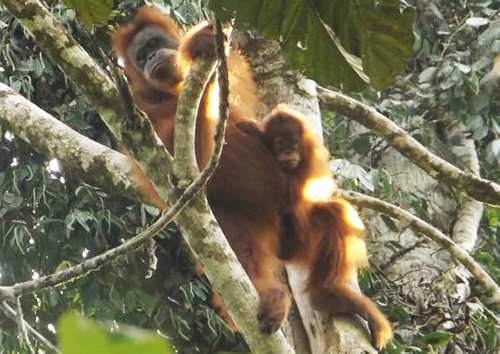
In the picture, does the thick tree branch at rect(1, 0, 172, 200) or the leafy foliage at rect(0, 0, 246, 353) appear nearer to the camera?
the thick tree branch at rect(1, 0, 172, 200)

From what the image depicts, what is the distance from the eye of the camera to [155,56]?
10.9ft

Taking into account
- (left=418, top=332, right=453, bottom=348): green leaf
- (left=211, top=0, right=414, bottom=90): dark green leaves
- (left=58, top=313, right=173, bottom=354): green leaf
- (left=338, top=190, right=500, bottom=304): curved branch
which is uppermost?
(left=58, top=313, right=173, bottom=354): green leaf

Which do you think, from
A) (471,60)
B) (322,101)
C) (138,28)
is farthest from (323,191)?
(471,60)

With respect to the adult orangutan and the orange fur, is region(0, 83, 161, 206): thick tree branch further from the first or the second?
the orange fur

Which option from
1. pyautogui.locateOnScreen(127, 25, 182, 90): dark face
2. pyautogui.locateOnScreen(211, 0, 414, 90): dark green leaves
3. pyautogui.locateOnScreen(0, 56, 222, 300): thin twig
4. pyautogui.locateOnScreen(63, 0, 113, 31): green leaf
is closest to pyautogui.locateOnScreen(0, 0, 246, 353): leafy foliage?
pyautogui.locateOnScreen(127, 25, 182, 90): dark face

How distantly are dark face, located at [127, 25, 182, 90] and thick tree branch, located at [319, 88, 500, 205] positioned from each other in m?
0.75

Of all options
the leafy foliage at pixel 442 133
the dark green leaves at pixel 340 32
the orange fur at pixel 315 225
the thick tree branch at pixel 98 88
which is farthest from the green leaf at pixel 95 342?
the leafy foliage at pixel 442 133

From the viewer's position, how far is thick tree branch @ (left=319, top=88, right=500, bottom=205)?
9.64 feet

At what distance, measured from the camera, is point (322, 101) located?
3.63m

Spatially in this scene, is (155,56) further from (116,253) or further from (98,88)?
(116,253)

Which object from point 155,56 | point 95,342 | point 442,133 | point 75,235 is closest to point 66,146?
point 155,56

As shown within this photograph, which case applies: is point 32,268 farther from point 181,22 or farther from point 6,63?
point 181,22

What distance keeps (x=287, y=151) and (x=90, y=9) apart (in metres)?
1.47

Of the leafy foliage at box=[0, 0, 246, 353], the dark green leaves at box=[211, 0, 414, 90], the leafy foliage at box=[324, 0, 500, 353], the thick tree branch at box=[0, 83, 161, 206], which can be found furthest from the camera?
the leafy foliage at box=[324, 0, 500, 353]
